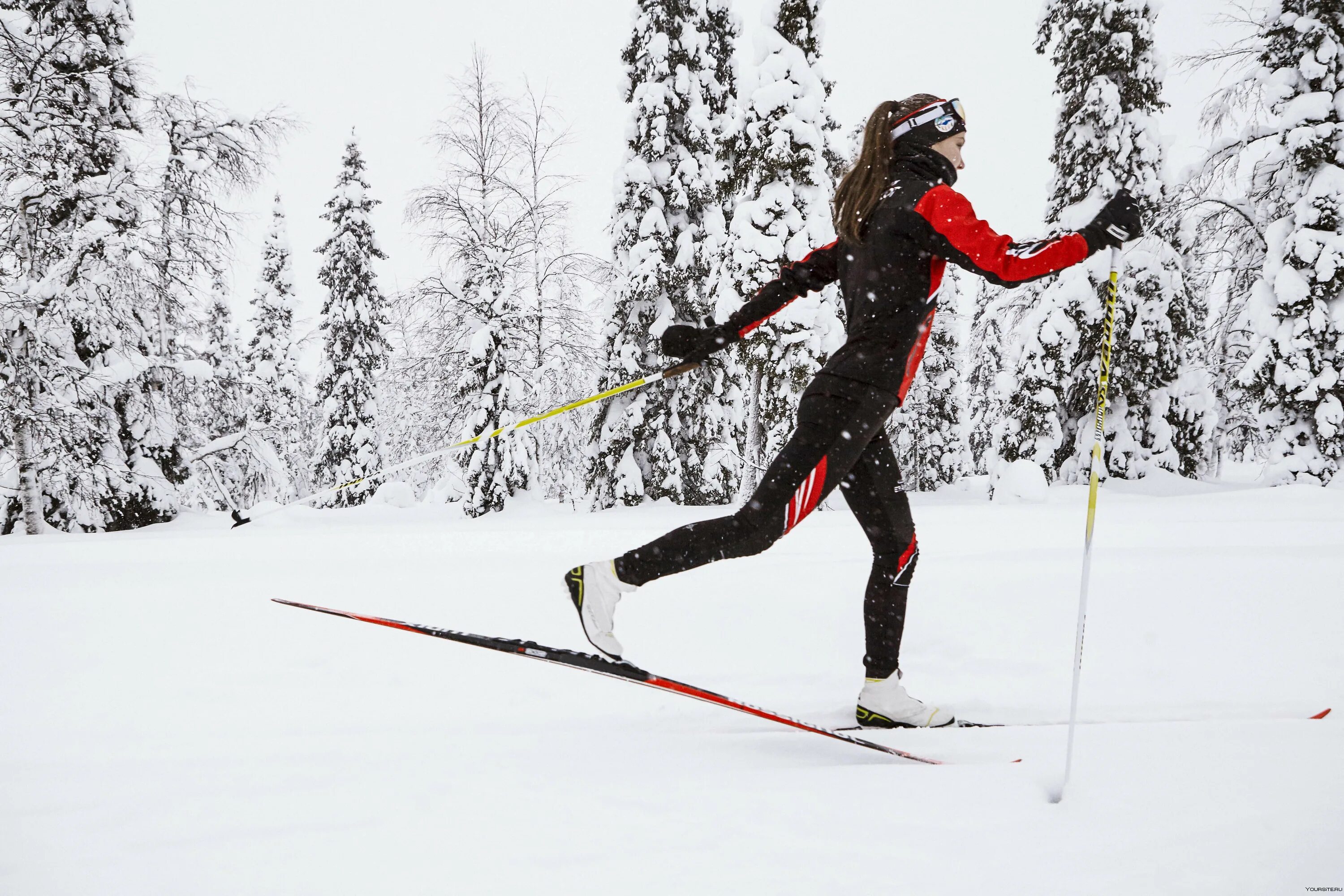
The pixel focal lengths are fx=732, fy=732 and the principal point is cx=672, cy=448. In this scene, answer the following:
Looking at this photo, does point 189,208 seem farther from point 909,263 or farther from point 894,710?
point 894,710

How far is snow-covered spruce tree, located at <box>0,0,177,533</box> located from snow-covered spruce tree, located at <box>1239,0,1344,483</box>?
60.8 feet

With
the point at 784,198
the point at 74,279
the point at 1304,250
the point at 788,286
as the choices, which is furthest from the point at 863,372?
the point at 74,279

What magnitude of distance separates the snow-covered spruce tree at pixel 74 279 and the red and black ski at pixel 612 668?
465 inches

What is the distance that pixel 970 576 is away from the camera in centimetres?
451

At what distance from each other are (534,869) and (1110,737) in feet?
5.77

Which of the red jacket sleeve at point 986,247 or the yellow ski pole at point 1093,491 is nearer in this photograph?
the yellow ski pole at point 1093,491

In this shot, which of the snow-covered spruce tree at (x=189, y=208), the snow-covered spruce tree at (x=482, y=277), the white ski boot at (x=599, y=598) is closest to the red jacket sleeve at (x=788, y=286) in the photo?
the white ski boot at (x=599, y=598)

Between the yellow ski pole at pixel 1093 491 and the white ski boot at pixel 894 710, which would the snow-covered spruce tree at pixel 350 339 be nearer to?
the white ski boot at pixel 894 710

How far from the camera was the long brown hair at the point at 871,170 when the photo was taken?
8.48ft

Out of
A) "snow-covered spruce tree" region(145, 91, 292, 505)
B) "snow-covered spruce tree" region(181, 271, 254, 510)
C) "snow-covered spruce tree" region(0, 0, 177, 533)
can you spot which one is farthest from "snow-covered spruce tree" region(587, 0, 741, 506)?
"snow-covered spruce tree" region(0, 0, 177, 533)

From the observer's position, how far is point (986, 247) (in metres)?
2.29

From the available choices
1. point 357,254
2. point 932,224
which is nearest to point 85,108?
point 357,254

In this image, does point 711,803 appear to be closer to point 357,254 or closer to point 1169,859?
point 1169,859

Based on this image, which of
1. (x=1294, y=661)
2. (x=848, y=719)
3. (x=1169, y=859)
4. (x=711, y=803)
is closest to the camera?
(x=1169, y=859)
